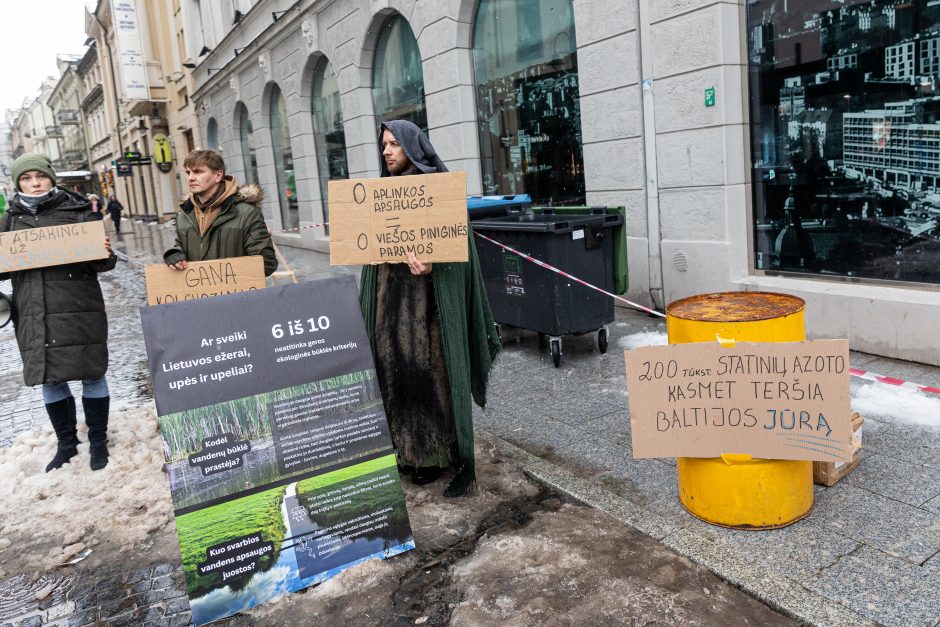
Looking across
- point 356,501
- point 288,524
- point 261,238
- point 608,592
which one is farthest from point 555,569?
point 261,238

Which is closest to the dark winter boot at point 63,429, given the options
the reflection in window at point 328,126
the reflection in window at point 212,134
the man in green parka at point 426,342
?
the man in green parka at point 426,342

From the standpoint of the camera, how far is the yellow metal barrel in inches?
120

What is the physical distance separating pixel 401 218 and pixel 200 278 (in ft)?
3.85

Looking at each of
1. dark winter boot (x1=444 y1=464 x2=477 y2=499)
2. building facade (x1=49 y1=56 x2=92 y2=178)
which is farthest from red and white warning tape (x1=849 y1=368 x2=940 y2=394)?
building facade (x1=49 y1=56 x2=92 y2=178)

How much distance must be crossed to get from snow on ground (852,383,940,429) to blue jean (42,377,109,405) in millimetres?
4880

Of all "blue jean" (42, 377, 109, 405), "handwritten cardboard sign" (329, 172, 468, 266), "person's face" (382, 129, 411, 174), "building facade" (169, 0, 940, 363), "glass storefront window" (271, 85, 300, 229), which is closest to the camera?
"handwritten cardboard sign" (329, 172, 468, 266)

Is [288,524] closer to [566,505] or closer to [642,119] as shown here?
[566,505]

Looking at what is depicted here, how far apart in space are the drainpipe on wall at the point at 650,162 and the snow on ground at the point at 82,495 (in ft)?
16.9

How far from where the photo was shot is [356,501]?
119 inches

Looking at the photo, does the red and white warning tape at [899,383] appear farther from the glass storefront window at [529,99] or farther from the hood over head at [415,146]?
the glass storefront window at [529,99]

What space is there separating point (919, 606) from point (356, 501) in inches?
85.6

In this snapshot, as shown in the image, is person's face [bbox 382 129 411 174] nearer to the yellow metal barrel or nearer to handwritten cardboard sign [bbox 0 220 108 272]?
the yellow metal barrel

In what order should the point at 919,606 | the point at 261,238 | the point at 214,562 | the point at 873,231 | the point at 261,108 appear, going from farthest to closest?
the point at 261,108, the point at 873,231, the point at 261,238, the point at 214,562, the point at 919,606

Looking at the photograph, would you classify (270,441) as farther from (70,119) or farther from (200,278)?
(70,119)
